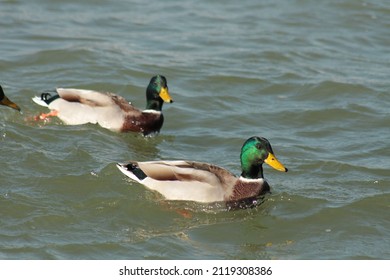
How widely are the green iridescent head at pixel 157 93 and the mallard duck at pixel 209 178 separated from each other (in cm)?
251

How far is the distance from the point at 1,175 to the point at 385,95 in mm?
6419

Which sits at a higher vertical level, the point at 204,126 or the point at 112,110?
the point at 112,110

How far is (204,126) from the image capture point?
13.4 meters

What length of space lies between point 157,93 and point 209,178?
2.92 metres

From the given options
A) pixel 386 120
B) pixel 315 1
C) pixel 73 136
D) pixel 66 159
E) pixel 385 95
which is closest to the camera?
pixel 66 159

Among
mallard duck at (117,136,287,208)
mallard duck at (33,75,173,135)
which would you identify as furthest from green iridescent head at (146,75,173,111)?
mallard duck at (117,136,287,208)

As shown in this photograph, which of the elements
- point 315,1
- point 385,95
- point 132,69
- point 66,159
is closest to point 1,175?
point 66,159

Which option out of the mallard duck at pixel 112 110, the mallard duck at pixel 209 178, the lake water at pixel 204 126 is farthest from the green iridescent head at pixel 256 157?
the mallard duck at pixel 112 110

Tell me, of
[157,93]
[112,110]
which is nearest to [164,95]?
[157,93]

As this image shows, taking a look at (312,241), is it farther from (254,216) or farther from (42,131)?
(42,131)

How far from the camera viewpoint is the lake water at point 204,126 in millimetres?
9672

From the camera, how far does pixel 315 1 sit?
757 inches

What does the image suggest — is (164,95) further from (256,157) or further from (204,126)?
(256,157)

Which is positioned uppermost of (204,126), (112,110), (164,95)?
(164,95)
